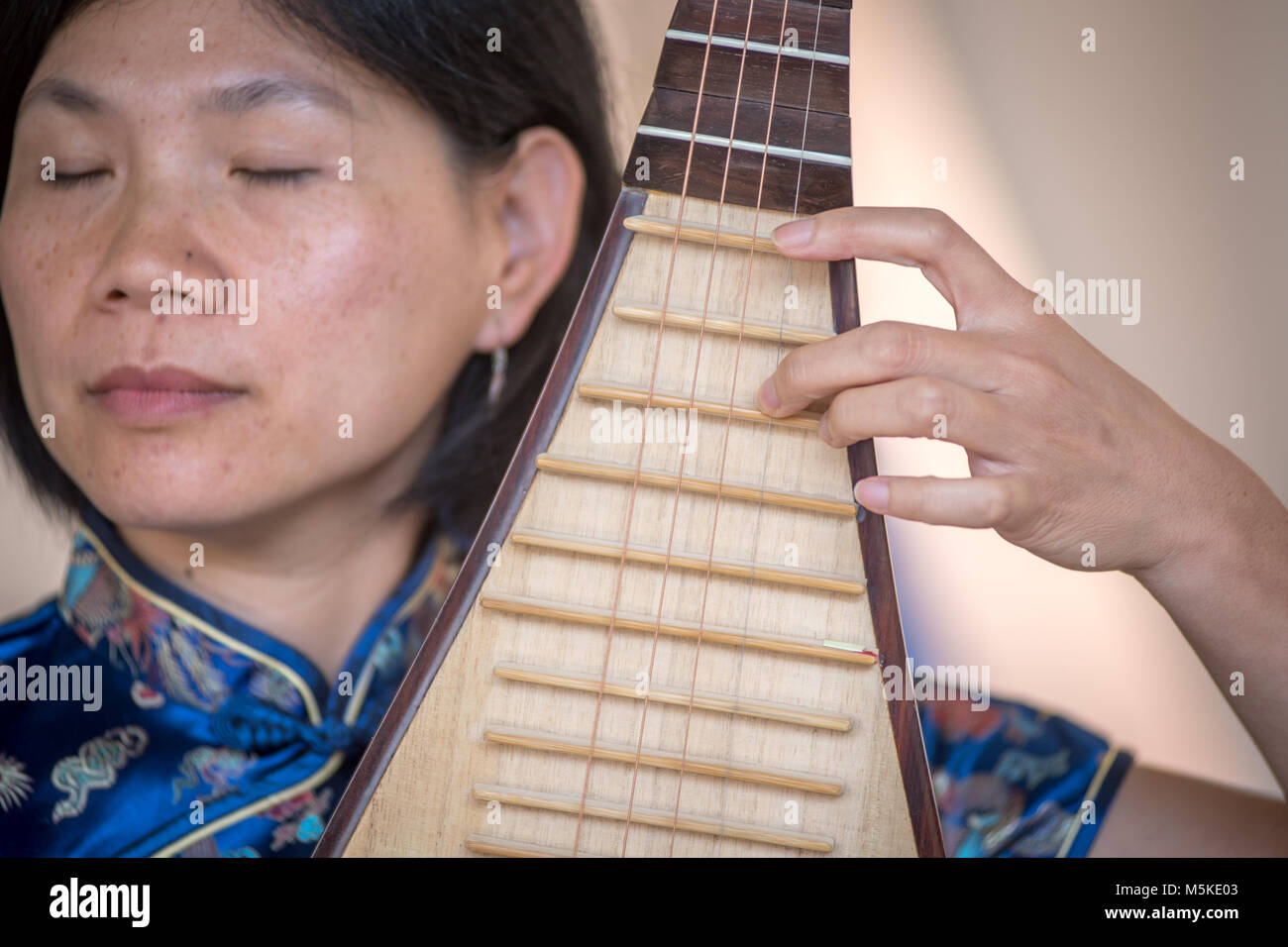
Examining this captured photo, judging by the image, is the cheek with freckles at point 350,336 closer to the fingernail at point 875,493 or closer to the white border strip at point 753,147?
the white border strip at point 753,147

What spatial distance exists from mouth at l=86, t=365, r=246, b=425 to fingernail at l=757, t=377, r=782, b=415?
0.50 meters

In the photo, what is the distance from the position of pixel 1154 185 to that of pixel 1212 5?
0.70 feet

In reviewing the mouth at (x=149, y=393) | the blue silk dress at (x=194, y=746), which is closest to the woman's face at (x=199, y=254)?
the mouth at (x=149, y=393)

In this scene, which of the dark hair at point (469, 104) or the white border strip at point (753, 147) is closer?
the white border strip at point (753, 147)

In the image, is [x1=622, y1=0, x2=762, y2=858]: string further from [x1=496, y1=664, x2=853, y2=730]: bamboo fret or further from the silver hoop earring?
the silver hoop earring

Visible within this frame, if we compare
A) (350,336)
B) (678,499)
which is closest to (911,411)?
(678,499)

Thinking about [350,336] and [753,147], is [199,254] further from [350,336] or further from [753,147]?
[753,147]

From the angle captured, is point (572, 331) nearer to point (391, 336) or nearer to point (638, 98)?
point (391, 336)

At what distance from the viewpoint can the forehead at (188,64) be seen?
2.89ft

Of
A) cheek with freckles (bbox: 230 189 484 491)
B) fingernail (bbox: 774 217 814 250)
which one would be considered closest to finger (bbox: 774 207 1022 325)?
fingernail (bbox: 774 217 814 250)

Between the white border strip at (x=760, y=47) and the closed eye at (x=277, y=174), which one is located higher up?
the white border strip at (x=760, y=47)

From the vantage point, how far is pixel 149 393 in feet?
2.92

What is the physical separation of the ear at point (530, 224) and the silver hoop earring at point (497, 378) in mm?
26

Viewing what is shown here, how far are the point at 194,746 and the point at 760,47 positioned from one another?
0.76m
